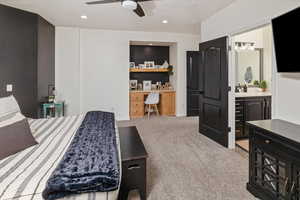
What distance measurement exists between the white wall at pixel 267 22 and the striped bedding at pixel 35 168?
2.09 m

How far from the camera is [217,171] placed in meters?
2.46

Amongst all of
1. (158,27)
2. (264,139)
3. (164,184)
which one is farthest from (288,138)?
(158,27)

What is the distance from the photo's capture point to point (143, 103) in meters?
5.94

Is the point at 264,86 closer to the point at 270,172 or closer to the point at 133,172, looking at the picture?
the point at 270,172

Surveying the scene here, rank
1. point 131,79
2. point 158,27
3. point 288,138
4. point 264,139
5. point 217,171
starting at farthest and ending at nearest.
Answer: point 131,79 < point 158,27 < point 217,171 < point 264,139 < point 288,138

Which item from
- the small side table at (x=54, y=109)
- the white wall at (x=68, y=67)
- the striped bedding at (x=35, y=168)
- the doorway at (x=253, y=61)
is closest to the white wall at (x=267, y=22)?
the doorway at (x=253, y=61)

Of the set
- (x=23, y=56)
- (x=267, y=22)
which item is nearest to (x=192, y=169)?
(x=267, y=22)

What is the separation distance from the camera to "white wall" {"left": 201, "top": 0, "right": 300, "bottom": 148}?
2051 mm

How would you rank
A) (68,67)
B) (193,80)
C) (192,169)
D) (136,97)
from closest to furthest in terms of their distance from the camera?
(192,169) < (68,67) < (136,97) < (193,80)

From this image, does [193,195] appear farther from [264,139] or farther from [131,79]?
[131,79]

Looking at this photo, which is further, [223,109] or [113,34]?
[113,34]

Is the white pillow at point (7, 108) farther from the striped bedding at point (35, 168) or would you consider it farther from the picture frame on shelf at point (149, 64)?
the picture frame on shelf at point (149, 64)

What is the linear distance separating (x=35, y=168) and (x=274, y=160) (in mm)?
1991

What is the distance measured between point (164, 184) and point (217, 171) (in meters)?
0.79
